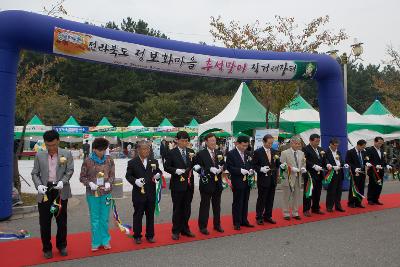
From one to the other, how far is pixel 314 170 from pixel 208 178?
2.67 meters

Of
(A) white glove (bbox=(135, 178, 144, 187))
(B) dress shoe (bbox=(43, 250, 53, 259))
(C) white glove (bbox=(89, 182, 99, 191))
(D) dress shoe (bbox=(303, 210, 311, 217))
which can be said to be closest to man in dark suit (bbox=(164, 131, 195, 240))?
(A) white glove (bbox=(135, 178, 144, 187))

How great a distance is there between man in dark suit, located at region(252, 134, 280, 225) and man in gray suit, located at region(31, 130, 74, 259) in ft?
11.0

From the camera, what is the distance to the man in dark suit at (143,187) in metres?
5.73

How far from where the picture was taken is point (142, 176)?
5785 millimetres

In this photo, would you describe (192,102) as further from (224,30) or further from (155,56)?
(155,56)

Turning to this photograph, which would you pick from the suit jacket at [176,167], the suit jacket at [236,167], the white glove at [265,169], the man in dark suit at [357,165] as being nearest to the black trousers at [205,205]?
the suit jacket at [176,167]

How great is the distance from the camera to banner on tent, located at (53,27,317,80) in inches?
309

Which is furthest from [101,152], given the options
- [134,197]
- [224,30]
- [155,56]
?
[224,30]

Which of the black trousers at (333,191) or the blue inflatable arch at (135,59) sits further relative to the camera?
the black trousers at (333,191)

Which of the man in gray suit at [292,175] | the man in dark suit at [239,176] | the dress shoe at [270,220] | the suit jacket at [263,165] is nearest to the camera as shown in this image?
the man in dark suit at [239,176]

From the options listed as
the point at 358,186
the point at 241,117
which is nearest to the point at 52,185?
the point at 358,186

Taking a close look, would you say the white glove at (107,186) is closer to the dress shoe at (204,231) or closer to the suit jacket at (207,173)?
the suit jacket at (207,173)

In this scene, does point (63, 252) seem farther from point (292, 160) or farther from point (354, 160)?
point (354, 160)

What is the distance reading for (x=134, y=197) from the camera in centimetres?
574
